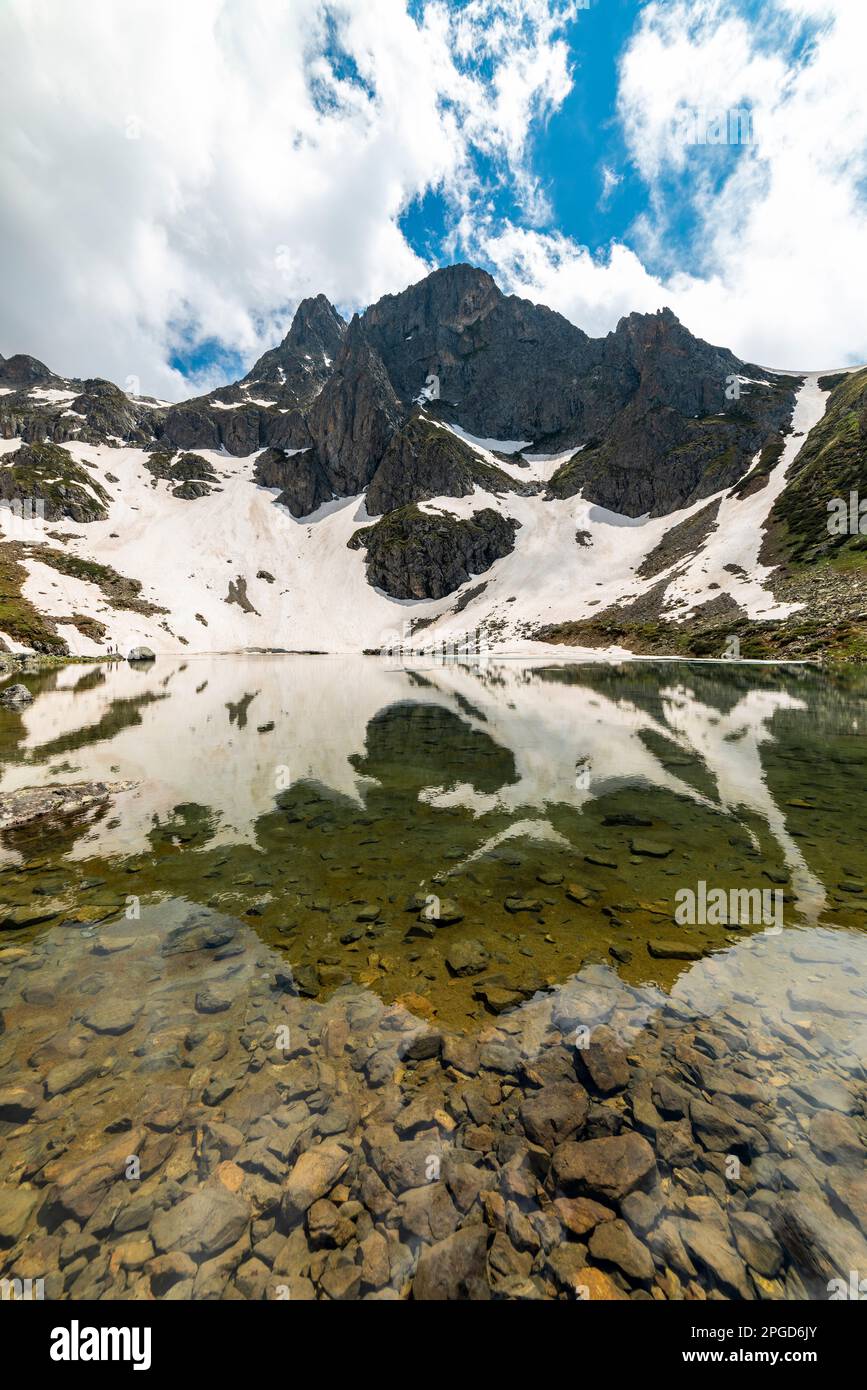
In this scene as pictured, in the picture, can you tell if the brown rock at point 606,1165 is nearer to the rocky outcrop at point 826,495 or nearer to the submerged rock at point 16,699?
the submerged rock at point 16,699

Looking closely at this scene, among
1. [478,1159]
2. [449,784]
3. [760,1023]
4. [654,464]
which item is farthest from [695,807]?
[654,464]

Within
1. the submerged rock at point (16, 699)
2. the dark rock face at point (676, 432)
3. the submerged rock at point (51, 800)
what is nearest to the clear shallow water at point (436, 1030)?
the submerged rock at point (51, 800)

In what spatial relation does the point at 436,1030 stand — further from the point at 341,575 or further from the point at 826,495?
the point at 341,575

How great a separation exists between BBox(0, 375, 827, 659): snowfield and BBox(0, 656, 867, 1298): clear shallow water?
90431 millimetres

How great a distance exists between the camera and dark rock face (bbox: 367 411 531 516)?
190375mm

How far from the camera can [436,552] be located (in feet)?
560

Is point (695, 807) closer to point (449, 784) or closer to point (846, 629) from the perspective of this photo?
point (449, 784)

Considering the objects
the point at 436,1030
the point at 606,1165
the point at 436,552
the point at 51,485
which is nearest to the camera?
the point at 606,1165

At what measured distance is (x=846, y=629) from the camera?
64750 mm

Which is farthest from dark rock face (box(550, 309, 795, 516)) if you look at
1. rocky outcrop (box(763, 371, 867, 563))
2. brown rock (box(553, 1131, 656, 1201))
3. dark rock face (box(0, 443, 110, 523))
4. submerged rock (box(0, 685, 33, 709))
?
brown rock (box(553, 1131, 656, 1201))

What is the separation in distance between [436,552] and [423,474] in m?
42.5

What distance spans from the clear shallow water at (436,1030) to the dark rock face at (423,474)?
190497 millimetres

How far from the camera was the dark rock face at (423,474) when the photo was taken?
190375 mm

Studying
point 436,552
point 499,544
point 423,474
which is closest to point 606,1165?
point 436,552
